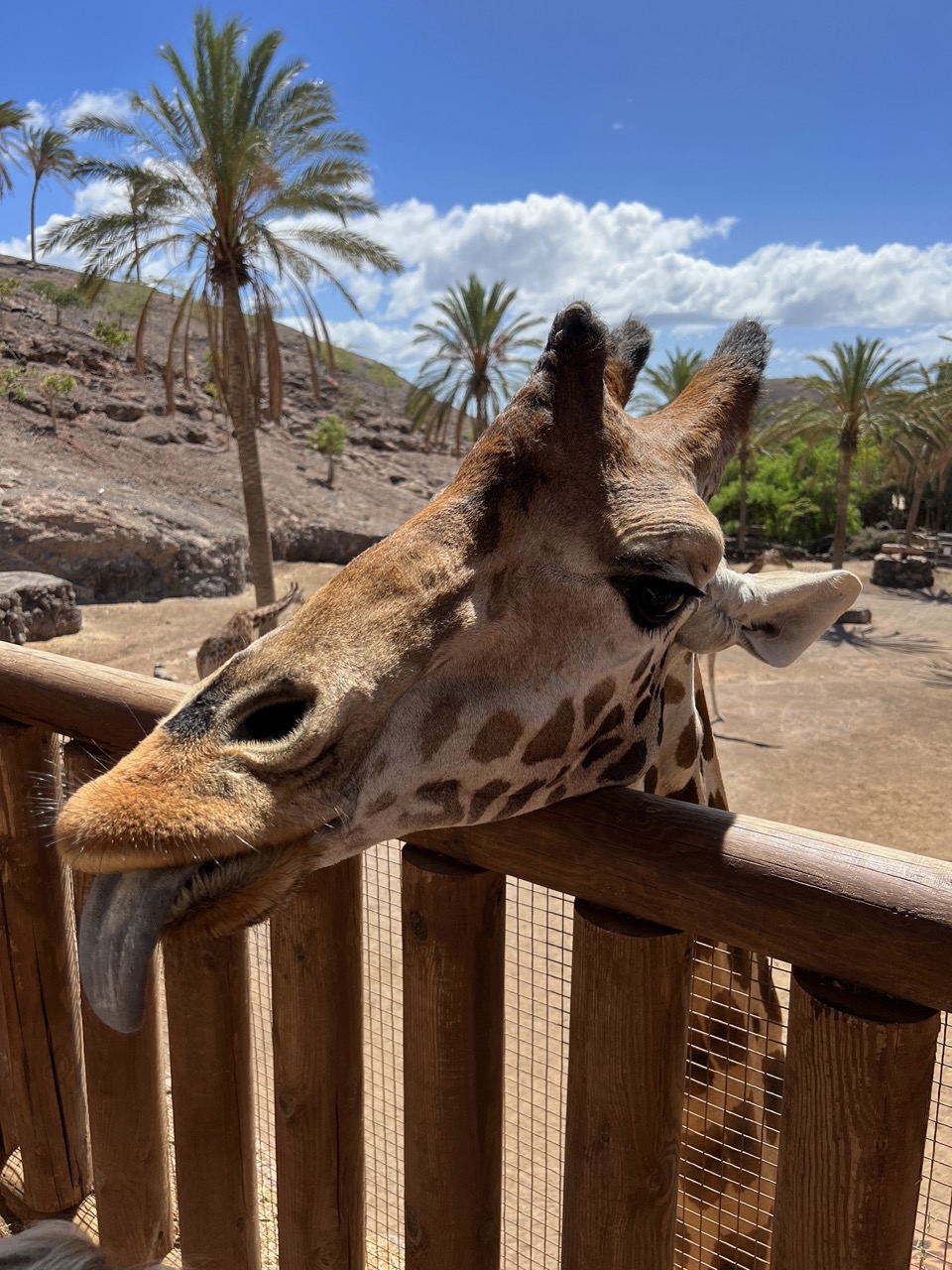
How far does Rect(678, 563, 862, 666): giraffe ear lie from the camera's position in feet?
6.63

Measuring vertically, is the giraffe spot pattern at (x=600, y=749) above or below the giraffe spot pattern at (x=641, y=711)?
below

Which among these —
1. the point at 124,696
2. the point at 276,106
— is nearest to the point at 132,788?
the point at 124,696

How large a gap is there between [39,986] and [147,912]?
5.42 feet

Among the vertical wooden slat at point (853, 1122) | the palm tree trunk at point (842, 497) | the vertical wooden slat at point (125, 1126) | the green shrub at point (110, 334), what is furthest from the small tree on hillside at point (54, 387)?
the vertical wooden slat at point (853, 1122)

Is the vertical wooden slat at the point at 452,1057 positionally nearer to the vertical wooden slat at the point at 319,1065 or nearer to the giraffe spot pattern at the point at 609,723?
the vertical wooden slat at the point at 319,1065

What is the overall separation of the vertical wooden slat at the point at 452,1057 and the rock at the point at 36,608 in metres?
15.1

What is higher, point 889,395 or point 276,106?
point 276,106

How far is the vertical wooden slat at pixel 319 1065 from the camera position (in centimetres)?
192

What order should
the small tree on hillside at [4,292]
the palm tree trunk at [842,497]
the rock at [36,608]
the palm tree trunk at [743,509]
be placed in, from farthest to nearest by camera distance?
1. the small tree on hillside at [4,292]
2. the palm tree trunk at [743,509]
3. the palm tree trunk at [842,497]
4. the rock at [36,608]

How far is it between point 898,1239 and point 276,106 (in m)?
16.5

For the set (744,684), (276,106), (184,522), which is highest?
(276,106)

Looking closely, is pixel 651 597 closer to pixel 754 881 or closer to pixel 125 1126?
pixel 754 881

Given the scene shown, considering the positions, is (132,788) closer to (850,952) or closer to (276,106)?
(850,952)

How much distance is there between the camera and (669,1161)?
1.56 m
